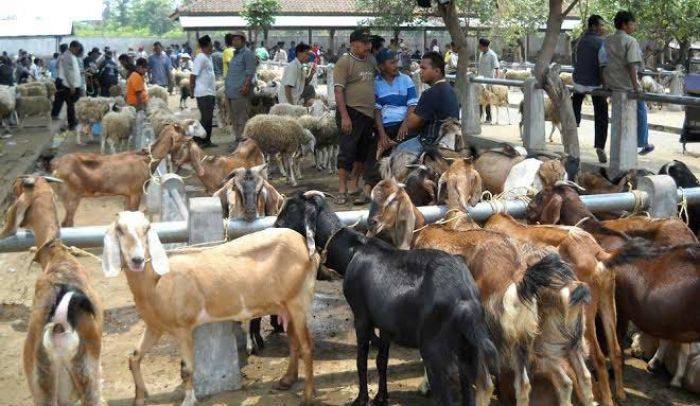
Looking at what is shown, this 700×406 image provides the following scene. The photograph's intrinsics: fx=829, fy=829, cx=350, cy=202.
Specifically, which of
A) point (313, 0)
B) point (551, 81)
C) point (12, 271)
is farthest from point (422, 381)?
point (313, 0)

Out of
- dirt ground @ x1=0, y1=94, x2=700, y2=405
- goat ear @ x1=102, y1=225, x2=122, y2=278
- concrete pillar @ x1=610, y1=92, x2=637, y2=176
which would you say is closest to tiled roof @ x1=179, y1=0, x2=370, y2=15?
concrete pillar @ x1=610, y1=92, x2=637, y2=176

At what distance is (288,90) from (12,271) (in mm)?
8647

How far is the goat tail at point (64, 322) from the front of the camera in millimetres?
4406

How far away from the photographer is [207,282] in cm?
517

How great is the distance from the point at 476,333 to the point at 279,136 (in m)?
9.33

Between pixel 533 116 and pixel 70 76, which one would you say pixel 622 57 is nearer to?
pixel 533 116

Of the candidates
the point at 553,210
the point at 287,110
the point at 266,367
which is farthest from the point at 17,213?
the point at 287,110

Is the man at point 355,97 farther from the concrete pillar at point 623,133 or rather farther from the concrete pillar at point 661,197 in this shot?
the concrete pillar at point 661,197

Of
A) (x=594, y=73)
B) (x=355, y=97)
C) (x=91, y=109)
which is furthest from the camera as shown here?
(x=91, y=109)

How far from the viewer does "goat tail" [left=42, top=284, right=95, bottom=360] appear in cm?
441

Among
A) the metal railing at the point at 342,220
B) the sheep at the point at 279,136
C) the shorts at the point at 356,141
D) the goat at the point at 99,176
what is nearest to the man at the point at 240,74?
the sheep at the point at 279,136

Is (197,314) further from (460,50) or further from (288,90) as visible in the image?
(288,90)

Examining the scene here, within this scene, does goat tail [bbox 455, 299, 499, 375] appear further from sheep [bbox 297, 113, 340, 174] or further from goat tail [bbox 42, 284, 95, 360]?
sheep [bbox 297, 113, 340, 174]

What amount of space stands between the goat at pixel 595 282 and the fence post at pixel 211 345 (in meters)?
2.05
